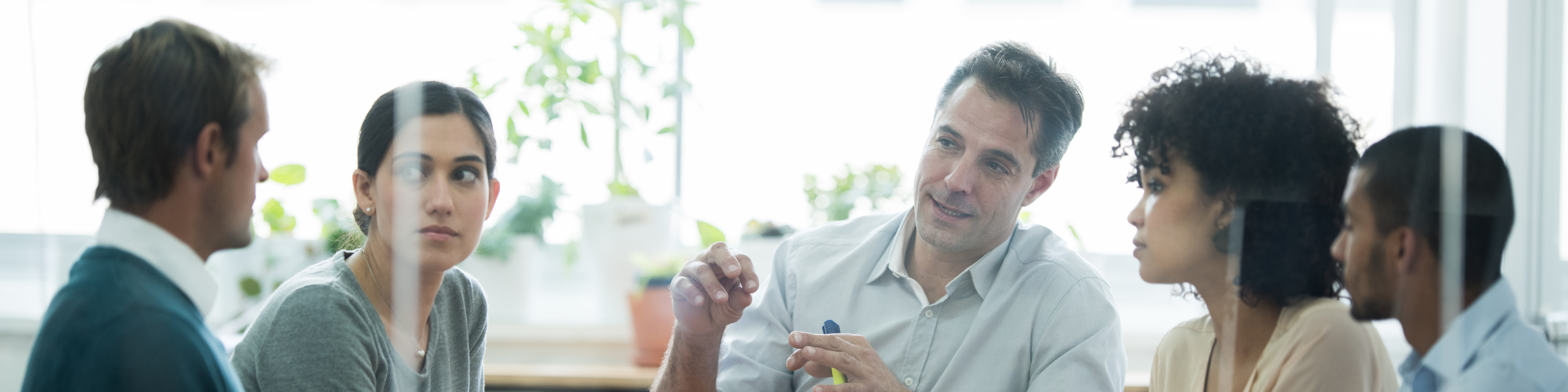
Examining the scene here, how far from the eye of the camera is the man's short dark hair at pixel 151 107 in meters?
0.61

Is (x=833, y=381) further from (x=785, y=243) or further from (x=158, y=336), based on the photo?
(x=158, y=336)

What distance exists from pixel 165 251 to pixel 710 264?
1.85ft

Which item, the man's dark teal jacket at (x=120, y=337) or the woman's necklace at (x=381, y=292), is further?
the woman's necklace at (x=381, y=292)

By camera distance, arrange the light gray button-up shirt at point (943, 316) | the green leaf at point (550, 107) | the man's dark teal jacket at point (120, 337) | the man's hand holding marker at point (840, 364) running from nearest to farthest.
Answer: the man's dark teal jacket at point (120, 337) < the man's hand holding marker at point (840, 364) < the light gray button-up shirt at point (943, 316) < the green leaf at point (550, 107)

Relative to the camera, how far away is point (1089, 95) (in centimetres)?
112

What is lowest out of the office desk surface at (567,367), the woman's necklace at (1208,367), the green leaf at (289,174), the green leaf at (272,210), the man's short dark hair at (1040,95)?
the office desk surface at (567,367)

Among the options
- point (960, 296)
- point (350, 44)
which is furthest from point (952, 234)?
point (350, 44)

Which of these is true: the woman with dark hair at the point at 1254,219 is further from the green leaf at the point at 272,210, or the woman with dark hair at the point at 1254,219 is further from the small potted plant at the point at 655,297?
the green leaf at the point at 272,210

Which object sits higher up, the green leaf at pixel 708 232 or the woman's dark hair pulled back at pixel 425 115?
the woman's dark hair pulled back at pixel 425 115

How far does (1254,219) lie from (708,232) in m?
0.89

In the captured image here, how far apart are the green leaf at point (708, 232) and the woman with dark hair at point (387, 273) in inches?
22.0

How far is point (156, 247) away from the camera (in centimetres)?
62

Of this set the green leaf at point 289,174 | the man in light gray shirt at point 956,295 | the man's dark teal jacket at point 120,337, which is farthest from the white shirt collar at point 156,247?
the man in light gray shirt at point 956,295

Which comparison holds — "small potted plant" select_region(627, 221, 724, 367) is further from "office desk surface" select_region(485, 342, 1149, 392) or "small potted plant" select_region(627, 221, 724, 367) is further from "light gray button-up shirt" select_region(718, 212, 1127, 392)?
"light gray button-up shirt" select_region(718, 212, 1127, 392)
